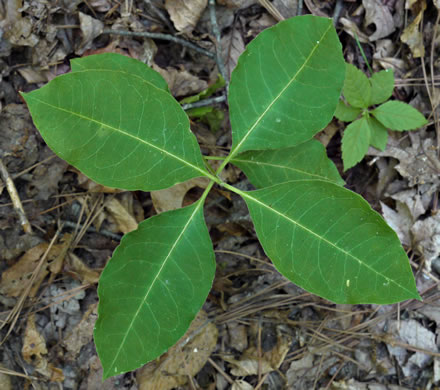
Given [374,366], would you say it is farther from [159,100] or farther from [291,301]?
[159,100]

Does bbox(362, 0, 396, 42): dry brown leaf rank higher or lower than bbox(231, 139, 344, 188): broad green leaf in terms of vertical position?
higher

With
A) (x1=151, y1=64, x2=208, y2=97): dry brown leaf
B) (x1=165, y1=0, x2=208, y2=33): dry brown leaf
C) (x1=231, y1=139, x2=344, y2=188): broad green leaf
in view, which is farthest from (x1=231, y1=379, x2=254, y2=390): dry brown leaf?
(x1=165, y1=0, x2=208, y2=33): dry brown leaf

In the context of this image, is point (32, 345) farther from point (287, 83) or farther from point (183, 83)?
point (287, 83)

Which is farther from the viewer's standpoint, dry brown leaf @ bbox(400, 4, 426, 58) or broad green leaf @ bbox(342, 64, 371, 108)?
dry brown leaf @ bbox(400, 4, 426, 58)

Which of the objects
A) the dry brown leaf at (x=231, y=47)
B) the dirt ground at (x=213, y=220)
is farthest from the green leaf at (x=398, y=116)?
the dry brown leaf at (x=231, y=47)

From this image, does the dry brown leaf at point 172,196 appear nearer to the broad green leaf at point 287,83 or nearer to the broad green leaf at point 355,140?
the broad green leaf at point 287,83

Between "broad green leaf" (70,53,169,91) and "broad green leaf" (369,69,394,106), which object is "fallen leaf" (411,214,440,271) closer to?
"broad green leaf" (369,69,394,106)
